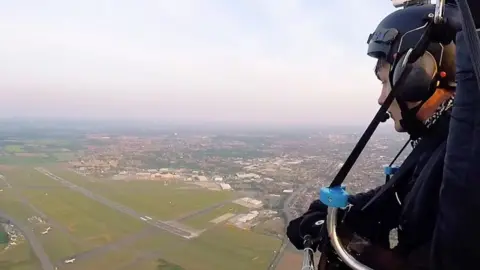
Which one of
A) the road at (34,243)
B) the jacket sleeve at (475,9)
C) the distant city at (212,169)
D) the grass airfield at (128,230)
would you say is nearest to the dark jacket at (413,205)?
the jacket sleeve at (475,9)

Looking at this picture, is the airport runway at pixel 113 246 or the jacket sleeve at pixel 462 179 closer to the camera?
the jacket sleeve at pixel 462 179

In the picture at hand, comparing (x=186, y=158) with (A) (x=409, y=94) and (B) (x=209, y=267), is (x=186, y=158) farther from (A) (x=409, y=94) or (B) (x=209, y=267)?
(A) (x=409, y=94)

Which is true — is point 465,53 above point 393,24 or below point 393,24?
below

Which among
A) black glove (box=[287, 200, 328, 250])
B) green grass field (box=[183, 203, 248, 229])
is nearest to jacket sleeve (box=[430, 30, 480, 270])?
black glove (box=[287, 200, 328, 250])

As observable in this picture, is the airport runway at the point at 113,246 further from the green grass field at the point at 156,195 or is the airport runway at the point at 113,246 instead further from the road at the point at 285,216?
the road at the point at 285,216

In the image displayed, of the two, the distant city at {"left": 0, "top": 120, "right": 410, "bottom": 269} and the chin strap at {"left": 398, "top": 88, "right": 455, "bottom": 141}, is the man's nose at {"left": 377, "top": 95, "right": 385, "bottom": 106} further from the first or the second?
the distant city at {"left": 0, "top": 120, "right": 410, "bottom": 269}

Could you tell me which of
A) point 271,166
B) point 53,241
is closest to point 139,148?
point 271,166

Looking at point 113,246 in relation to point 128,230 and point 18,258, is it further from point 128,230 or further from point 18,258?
point 18,258
